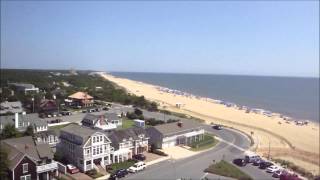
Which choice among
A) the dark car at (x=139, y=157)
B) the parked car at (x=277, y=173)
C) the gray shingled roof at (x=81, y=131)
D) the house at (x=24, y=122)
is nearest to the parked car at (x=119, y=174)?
the gray shingled roof at (x=81, y=131)

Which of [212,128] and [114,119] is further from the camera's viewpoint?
[212,128]

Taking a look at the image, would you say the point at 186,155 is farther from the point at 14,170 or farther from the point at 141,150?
the point at 14,170

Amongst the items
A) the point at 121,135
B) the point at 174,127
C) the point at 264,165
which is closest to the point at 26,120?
the point at 121,135

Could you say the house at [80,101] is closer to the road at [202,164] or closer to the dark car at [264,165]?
the road at [202,164]

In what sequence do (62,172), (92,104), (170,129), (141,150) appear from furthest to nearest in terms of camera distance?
(92,104) → (170,129) → (141,150) → (62,172)

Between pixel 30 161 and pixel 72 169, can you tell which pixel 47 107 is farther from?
pixel 30 161

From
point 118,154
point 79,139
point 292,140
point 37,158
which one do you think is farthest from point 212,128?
point 37,158

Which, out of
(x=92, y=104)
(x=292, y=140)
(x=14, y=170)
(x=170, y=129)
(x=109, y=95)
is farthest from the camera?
(x=109, y=95)
